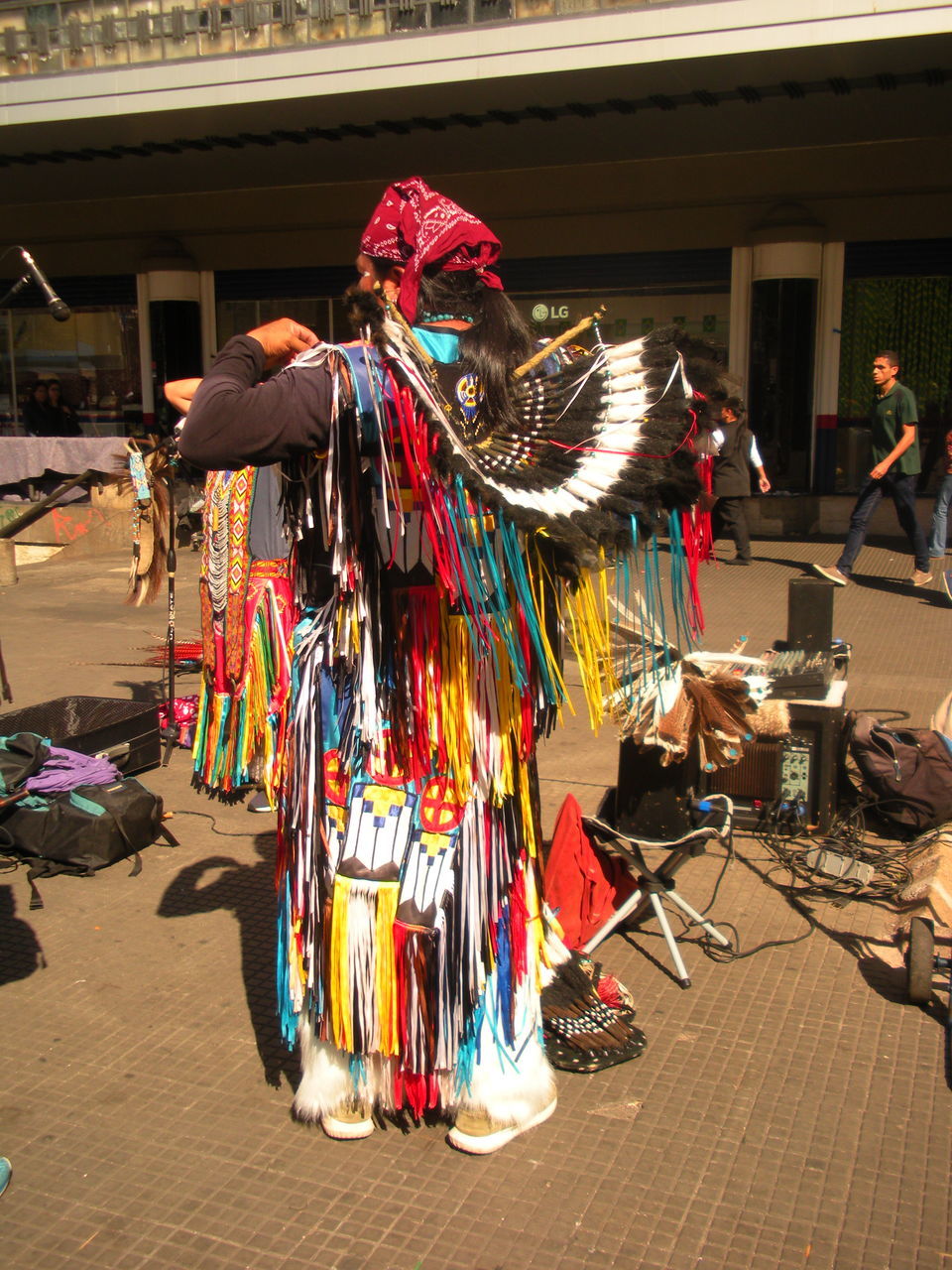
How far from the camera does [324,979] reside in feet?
8.47

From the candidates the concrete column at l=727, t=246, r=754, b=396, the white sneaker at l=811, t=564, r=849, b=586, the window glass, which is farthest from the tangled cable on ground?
the window glass

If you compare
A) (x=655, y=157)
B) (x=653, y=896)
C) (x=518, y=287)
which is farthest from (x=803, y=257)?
(x=653, y=896)

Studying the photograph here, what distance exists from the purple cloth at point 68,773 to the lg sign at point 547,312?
11160mm

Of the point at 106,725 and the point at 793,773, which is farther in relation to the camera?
the point at 106,725

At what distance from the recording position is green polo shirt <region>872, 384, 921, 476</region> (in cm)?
942

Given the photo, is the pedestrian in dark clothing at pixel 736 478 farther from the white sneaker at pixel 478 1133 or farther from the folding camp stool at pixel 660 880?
the white sneaker at pixel 478 1133

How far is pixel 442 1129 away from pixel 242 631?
2.55 meters

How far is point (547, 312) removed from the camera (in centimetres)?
1482

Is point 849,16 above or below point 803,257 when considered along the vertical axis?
above

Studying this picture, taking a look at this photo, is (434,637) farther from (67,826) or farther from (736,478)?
(736,478)

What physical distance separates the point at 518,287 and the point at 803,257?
12.3ft

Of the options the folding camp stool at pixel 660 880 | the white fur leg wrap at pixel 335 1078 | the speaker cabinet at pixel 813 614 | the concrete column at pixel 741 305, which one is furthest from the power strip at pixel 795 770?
the concrete column at pixel 741 305

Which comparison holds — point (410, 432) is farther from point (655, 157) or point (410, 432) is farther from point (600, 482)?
point (655, 157)

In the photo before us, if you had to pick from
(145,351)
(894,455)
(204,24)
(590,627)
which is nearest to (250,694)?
(590,627)
